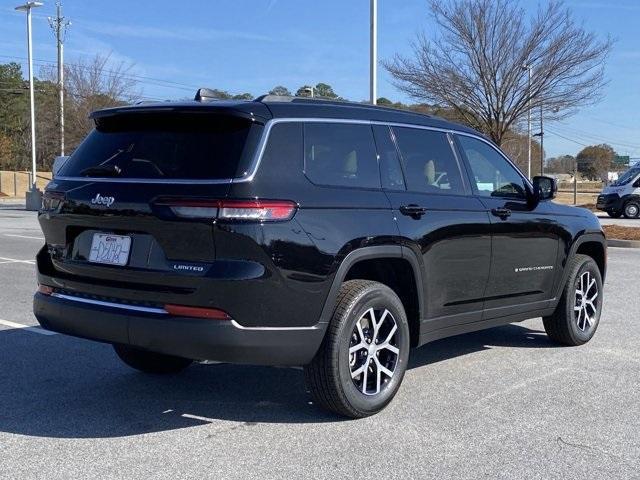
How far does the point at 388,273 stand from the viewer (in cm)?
499

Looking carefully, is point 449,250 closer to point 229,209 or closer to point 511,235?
point 511,235

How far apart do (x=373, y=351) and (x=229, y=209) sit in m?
1.40

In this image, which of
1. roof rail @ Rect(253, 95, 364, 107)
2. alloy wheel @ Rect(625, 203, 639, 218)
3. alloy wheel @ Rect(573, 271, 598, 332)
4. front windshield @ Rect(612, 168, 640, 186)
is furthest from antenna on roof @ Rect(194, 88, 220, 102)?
alloy wheel @ Rect(625, 203, 639, 218)

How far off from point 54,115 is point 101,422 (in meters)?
43.8

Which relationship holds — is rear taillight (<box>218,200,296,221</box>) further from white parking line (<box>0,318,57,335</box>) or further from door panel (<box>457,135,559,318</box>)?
white parking line (<box>0,318,57,335</box>)

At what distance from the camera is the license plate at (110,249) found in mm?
4305

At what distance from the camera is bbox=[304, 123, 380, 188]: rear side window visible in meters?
4.50

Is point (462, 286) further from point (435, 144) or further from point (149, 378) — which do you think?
point (149, 378)

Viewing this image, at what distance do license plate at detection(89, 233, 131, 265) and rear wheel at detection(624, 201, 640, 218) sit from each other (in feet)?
91.4

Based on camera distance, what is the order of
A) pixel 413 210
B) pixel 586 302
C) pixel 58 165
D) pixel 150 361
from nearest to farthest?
pixel 413 210
pixel 150 361
pixel 586 302
pixel 58 165

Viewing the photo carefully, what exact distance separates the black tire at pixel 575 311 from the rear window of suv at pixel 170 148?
11.7 ft

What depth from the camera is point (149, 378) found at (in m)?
5.61

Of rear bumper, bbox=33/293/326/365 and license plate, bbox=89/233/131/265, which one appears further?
license plate, bbox=89/233/131/265

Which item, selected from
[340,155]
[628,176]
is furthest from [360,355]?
[628,176]
